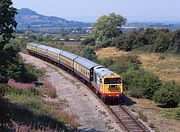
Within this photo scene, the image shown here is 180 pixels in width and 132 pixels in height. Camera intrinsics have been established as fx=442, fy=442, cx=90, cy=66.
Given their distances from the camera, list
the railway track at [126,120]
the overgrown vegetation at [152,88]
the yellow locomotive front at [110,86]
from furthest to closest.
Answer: the overgrown vegetation at [152,88], the yellow locomotive front at [110,86], the railway track at [126,120]

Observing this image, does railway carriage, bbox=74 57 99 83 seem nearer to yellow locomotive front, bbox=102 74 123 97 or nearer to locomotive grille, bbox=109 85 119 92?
yellow locomotive front, bbox=102 74 123 97

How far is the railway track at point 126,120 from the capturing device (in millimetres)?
24453

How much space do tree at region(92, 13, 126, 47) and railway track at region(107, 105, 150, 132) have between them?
74.5 meters

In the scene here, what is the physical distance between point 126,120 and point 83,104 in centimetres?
637

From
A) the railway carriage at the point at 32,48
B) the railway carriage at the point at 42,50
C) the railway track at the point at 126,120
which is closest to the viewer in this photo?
the railway track at the point at 126,120

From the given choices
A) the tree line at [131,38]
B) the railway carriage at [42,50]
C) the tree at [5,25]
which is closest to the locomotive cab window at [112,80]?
the tree at [5,25]

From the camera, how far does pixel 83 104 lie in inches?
1281

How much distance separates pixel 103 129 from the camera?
24.6 m

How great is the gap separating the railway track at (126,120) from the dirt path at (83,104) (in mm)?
419

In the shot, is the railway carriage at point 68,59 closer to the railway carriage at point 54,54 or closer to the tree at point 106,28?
the railway carriage at point 54,54

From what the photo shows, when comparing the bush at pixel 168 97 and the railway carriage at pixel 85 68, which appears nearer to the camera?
the bush at pixel 168 97

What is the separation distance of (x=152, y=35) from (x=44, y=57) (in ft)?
105

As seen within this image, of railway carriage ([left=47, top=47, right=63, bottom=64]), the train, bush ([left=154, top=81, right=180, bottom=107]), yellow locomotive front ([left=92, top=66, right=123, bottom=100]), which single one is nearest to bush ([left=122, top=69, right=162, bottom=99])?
bush ([left=154, top=81, right=180, bottom=107])

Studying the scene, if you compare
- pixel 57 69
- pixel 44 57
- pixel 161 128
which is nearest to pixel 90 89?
pixel 161 128
